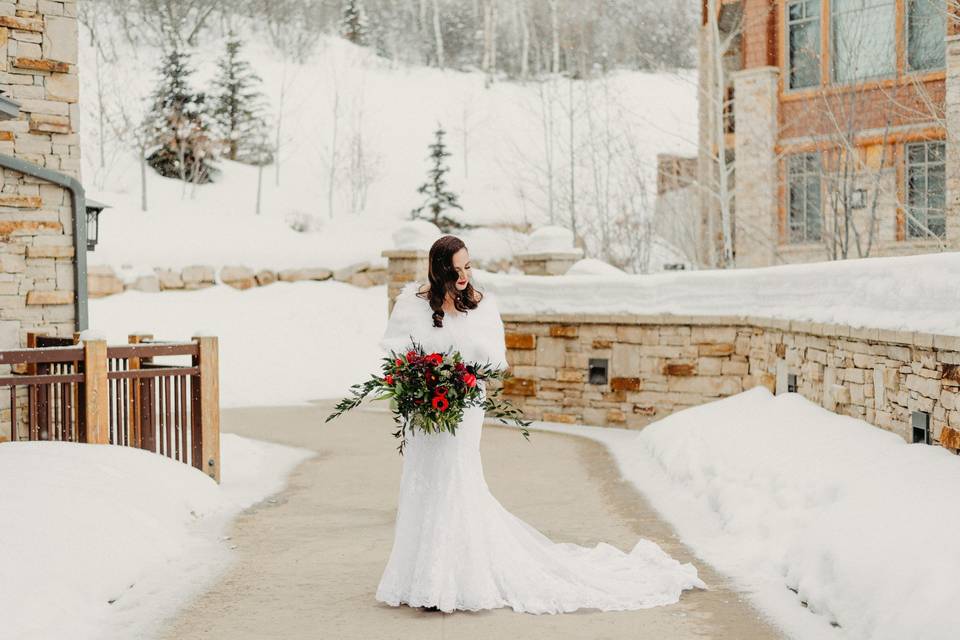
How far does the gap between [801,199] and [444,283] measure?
17176mm

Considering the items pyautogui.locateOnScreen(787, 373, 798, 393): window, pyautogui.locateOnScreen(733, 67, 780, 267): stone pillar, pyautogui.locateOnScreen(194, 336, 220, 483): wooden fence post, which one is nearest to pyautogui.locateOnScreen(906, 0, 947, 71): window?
pyautogui.locateOnScreen(733, 67, 780, 267): stone pillar

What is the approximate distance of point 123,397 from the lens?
9.02 m

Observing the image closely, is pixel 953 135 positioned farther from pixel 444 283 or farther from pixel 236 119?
pixel 236 119

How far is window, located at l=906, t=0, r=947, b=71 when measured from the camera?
18328mm

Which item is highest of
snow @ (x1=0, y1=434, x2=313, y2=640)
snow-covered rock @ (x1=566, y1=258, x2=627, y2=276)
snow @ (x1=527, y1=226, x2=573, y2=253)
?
snow @ (x1=527, y1=226, x2=573, y2=253)

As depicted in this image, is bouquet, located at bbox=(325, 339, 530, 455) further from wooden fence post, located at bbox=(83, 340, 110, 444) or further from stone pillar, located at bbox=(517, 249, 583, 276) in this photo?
stone pillar, located at bbox=(517, 249, 583, 276)

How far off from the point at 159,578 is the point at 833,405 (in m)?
6.10

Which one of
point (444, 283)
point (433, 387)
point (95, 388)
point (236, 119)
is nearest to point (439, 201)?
point (236, 119)

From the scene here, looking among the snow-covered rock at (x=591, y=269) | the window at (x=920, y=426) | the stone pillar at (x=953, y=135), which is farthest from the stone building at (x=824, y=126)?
the window at (x=920, y=426)

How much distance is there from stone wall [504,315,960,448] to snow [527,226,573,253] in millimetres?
3167

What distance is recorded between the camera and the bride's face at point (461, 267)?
5.74 meters

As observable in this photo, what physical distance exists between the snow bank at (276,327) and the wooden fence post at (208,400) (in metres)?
9.63

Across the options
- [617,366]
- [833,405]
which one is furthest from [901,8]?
[833,405]

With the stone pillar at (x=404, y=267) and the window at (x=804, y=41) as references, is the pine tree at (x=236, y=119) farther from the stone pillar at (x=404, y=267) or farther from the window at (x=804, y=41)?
the stone pillar at (x=404, y=267)
